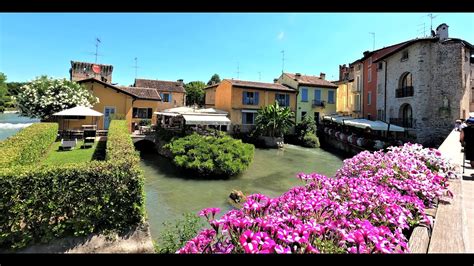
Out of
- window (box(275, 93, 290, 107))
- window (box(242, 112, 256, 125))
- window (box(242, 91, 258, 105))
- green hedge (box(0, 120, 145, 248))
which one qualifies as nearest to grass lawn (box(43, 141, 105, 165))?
green hedge (box(0, 120, 145, 248))

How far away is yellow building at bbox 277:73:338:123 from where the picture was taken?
3300cm

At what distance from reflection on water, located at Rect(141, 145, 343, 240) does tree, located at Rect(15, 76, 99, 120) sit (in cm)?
759

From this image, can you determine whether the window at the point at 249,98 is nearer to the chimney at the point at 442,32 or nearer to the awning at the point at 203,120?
the awning at the point at 203,120

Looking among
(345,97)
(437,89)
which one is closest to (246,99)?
(437,89)

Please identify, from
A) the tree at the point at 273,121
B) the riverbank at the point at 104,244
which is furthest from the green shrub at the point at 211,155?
the tree at the point at 273,121

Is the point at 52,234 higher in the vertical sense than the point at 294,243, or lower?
lower

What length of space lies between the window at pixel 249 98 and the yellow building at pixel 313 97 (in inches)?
235

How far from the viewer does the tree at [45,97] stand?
1961 cm

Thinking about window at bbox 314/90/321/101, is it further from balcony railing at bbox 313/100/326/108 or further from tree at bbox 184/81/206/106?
tree at bbox 184/81/206/106

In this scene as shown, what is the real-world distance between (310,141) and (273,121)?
499 cm

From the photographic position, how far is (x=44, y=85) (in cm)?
1978
